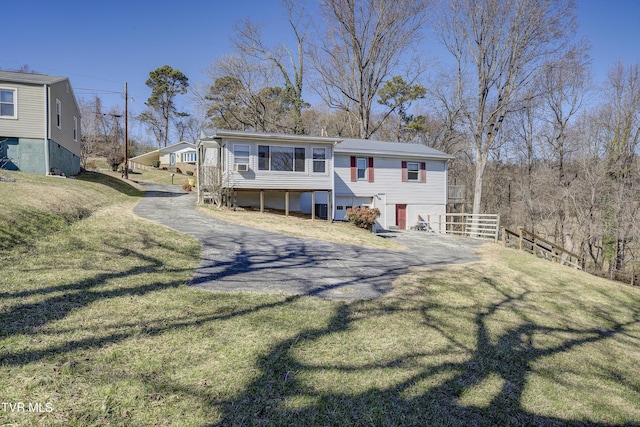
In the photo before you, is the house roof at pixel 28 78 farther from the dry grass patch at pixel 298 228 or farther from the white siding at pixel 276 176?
the dry grass patch at pixel 298 228

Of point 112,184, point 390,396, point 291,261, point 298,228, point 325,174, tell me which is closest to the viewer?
point 390,396

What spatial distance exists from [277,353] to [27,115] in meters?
19.0

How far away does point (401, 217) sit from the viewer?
23156 mm

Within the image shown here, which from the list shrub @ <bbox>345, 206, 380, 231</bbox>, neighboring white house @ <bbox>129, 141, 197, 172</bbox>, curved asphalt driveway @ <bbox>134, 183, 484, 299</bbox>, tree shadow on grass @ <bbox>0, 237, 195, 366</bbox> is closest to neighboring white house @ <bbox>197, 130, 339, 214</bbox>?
shrub @ <bbox>345, 206, 380, 231</bbox>

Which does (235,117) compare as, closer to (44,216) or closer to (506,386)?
(44,216)

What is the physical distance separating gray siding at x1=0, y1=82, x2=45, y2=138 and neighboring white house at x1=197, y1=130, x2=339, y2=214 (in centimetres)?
716

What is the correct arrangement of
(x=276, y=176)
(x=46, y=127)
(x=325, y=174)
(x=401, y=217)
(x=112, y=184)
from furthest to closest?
(x=401, y=217), (x=112, y=184), (x=325, y=174), (x=276, y=176), (x=46, y=127)

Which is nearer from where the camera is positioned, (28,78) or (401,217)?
(28,78)

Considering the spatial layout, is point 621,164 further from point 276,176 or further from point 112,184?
point 112,184

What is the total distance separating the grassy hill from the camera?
298 cm

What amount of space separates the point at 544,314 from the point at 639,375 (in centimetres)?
195

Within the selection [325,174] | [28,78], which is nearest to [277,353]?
[325,174]

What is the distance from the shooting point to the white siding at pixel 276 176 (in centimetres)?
1683

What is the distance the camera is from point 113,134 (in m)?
46.4
